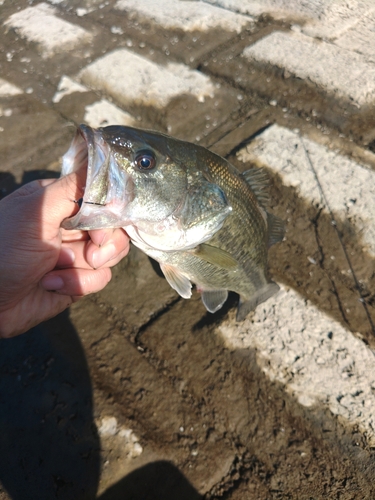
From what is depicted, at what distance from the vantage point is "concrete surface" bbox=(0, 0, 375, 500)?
2146 millimetres

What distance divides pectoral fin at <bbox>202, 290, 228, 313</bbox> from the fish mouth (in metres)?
0.78

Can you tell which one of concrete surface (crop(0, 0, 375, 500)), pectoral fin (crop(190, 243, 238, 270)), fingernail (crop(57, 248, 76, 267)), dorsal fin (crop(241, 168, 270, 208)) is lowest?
concrete surface (crop(0, 0, 375, 500))

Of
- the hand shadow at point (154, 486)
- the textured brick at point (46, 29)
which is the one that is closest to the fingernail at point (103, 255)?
the hand shadow at point (154, 486)

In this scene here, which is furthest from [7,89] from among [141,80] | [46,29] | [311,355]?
[311,355]

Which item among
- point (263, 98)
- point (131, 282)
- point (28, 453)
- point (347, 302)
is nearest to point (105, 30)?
point (263, 98)

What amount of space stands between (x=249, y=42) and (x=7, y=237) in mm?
3403

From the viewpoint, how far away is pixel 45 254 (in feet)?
7.05

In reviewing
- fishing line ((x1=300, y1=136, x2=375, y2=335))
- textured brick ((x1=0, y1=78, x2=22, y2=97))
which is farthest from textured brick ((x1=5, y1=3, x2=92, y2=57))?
fishing line ((x1=300, y1=136, x2=375, y2=335))

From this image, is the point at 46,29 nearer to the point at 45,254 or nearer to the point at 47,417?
the point at 45,254

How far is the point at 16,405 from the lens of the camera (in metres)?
2.37

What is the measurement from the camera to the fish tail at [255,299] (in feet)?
8.07

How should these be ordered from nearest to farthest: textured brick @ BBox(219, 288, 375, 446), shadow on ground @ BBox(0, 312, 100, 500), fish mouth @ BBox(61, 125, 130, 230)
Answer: fish mouth @ BBox(61, 125, 130, 230) < shadow on ground @ BBox(0, 312, 100, 500) < textured brick @ BBox(219, 288, 375, 446)

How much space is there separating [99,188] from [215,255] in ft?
2.11

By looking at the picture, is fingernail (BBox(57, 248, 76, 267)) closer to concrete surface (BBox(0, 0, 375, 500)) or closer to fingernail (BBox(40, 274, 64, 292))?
fingernail (BBox(40, 274, 64, 292))
